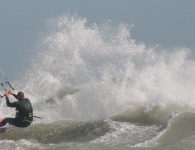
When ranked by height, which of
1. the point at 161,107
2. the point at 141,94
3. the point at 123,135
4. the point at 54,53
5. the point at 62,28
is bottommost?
the point at 123,135

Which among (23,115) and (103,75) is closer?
(23,115)

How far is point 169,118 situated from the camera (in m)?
7.54

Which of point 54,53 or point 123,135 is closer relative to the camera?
point 123,135

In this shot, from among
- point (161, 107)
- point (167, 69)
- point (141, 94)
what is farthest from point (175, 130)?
point (167, 69)

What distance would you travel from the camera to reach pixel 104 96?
9.49 m

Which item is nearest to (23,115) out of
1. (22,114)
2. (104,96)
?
(22,114)

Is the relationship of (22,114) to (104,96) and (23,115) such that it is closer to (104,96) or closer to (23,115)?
(23,115)

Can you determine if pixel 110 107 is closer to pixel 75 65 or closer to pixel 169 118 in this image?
pixel 169 118

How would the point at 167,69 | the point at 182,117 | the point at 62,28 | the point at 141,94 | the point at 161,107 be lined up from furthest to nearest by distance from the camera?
the point at 62,28 < the point at 167,69 < the point at 141,94 < the point at 161,107 < the point at 182,117

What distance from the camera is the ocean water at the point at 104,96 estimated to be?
660 cm

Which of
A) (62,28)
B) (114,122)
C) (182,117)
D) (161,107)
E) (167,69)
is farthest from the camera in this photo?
(62,28)

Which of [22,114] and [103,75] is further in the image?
[103,75]

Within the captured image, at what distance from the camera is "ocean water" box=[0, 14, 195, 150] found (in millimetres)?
6598

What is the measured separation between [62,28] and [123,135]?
9.49 meters
